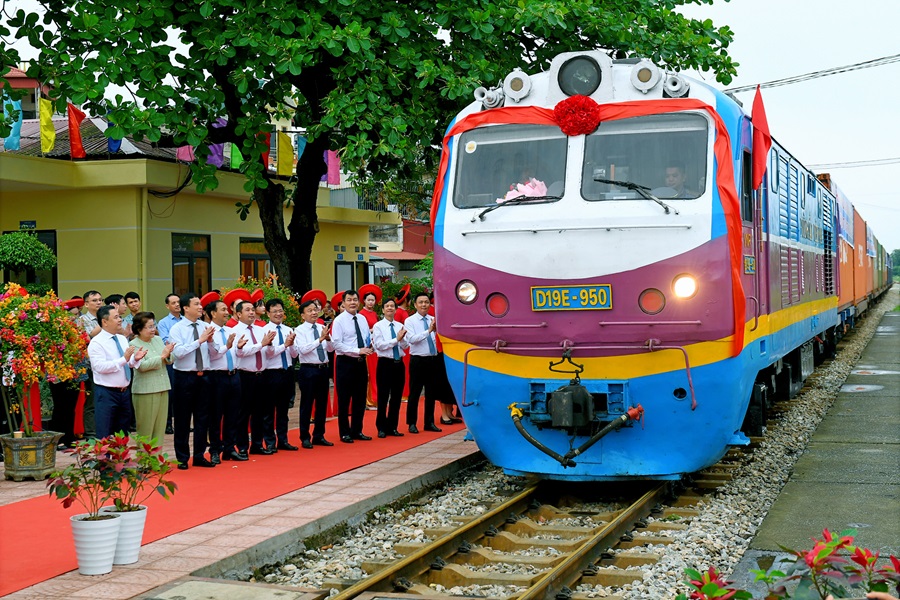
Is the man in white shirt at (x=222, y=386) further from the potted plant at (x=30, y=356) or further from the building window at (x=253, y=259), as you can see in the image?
the building window at (x=253, y=259)

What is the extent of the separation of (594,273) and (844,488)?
3.12m

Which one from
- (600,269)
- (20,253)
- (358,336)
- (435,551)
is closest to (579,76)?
(600,269)

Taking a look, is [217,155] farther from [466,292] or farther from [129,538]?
[129,538]

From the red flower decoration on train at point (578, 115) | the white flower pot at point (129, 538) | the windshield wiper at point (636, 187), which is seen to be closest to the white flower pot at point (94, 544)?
the white flower pot at point (129, 538)

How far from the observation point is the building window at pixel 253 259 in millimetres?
22848

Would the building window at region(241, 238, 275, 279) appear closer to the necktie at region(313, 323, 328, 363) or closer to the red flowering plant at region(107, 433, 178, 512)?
the necktie at region(313, 323, 328, 363)

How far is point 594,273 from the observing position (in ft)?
26.8

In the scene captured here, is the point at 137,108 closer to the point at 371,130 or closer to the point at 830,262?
the point at 371,130

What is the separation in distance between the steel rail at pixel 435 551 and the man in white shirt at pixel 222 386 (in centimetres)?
319

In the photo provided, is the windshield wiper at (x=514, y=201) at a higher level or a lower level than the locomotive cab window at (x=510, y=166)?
lower

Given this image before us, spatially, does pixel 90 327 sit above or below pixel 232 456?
above

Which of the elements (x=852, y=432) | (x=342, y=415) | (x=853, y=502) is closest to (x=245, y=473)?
(x=342, y=415)

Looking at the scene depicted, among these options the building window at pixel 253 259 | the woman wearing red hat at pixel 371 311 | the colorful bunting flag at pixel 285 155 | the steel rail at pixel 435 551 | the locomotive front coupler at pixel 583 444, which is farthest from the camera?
the building window at pixel 253 259

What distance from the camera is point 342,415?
12.1 metres
